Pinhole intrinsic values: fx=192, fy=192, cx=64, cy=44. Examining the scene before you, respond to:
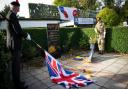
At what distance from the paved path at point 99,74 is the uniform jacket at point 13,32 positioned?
1.40 m

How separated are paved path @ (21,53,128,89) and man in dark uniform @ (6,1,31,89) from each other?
2.48ft

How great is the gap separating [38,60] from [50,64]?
4.05 meters

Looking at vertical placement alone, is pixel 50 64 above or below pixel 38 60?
above

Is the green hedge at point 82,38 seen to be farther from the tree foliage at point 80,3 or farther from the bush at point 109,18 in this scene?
the tree foliage at point 80,3

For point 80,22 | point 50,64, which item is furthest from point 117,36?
point 80,22

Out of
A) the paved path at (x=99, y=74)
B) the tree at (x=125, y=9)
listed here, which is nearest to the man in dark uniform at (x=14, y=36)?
the paved path at (x=99, y=74)

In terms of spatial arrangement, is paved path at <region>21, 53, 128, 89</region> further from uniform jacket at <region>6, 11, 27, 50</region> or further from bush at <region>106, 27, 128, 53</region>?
bush at <region>106, 27, 128, 53</region>

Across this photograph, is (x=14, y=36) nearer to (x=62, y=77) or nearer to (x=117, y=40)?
(x=62, y=77)

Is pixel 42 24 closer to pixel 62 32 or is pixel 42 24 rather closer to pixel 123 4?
pixel 62 32

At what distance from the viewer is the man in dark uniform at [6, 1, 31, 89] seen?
4887 millimetres

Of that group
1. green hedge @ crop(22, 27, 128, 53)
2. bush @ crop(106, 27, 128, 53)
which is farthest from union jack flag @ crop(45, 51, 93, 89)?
bush @ crop(106, 27, 128, 53)

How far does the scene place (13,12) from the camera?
4.92 metres

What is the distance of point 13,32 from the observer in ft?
16.5

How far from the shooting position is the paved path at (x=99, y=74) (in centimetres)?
567
